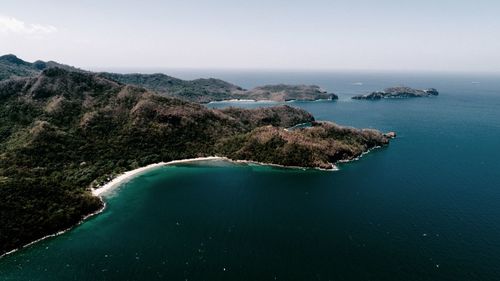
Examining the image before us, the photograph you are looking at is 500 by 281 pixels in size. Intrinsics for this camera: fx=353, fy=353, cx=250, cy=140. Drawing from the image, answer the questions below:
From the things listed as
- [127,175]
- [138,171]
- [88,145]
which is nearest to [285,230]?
[127,175]

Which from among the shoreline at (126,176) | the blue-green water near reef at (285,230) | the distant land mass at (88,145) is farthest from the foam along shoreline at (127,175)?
the blue-green water near reef at (285,230)

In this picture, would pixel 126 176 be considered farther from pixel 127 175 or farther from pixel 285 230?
pixel 285 230

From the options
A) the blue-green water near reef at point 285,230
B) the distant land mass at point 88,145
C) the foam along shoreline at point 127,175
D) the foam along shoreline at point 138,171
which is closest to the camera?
the blue-green water near reef at point 285,230

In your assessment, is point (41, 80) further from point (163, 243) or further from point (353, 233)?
point (353, 233)

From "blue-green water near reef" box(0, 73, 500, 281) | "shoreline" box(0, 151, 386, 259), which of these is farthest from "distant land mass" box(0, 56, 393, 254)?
"blue-green water near reef" box(0, 73, 500, 281)

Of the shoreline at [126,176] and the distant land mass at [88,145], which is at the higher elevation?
the distant land mass at [88,145]

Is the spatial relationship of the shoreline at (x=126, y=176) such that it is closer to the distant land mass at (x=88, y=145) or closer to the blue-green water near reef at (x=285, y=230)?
the distant land mass at (x=88, y=145)

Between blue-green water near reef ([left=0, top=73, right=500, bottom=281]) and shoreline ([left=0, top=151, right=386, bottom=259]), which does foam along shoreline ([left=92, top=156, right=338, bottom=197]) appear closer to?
shoreline ([left=0, top=151, right=386, bottom=259])
